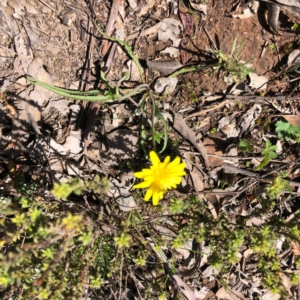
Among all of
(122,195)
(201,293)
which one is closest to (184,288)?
(201,293)

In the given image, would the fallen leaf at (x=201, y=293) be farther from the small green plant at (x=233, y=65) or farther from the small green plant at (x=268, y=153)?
the small green plant at (x=233, y=65)

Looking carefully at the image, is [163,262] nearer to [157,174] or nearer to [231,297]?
[231,297]

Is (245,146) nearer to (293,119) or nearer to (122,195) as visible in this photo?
(293,119)

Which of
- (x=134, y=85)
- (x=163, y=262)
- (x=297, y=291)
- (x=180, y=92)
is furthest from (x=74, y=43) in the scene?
(x=297, y=291)

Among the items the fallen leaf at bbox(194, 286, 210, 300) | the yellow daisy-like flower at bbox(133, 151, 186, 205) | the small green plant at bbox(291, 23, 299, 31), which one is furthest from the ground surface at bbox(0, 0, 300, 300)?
the yellow daisy-like flower at bbox(133, 151, 186, 205)

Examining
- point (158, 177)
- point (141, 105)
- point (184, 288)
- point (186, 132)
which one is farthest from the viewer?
point (184, 288)

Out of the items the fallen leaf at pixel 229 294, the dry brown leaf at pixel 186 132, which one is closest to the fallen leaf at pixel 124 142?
the dry brown leaf at pixel 186 132
